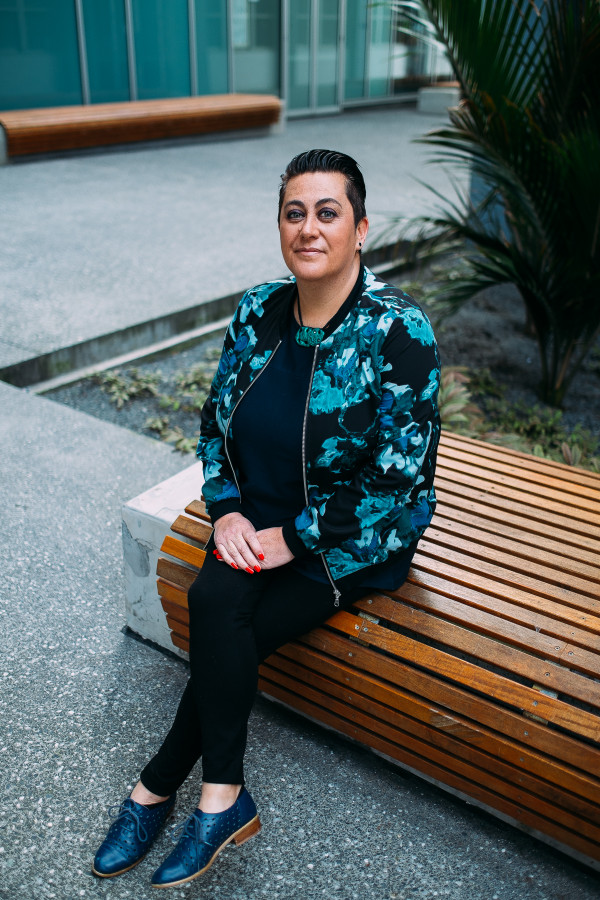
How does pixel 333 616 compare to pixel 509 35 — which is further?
pixel 509 35

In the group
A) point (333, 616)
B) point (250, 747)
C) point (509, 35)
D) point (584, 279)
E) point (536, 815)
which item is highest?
point (509, 35)

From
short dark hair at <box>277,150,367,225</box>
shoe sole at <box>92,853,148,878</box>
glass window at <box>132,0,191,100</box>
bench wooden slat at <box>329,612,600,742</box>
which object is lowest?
shoe sole at <box>92,853,148,878</box>

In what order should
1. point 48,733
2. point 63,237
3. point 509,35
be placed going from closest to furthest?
point 48,733 < point 509,35 < point 63,237

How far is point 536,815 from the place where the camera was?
2000mm

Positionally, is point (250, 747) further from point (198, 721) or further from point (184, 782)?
point (198, 721)

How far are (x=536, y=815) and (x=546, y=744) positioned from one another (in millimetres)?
230

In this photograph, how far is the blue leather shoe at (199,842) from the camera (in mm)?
1944

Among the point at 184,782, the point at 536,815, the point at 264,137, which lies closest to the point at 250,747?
the point at 184,782

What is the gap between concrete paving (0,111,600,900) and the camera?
204 cm

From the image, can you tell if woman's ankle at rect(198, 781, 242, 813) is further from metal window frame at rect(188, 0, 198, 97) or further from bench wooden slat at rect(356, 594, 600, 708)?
metal window frame at rect(188, 0, 198, 97)

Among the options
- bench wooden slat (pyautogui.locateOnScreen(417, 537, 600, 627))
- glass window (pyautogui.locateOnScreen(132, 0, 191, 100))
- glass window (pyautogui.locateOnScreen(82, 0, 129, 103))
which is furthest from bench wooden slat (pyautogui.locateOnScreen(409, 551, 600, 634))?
glass window (pyautogui.locateOnScreen(132, 0, 191, 100))

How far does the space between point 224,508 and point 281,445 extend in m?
0.29

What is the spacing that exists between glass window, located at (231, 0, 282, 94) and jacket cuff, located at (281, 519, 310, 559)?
1429 centimetres

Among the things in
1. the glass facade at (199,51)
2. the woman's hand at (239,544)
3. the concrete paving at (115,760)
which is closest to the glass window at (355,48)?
the glass facade at (199,51)
